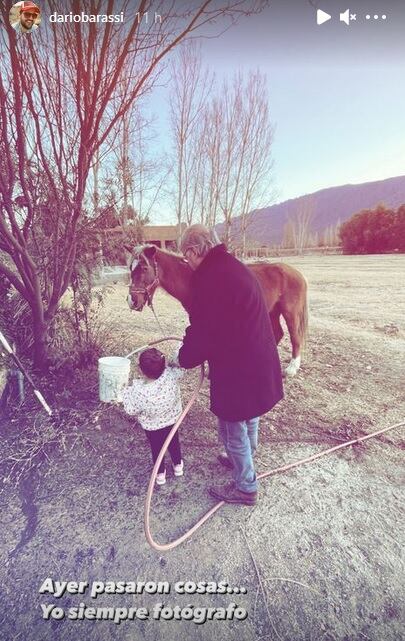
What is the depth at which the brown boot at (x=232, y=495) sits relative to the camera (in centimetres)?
236

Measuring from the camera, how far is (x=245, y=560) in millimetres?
1964

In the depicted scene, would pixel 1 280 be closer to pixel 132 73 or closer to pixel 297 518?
pixel 132 73

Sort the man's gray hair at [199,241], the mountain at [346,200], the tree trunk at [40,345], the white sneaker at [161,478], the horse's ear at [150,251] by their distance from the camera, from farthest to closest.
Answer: the mountain at [346,200] → the tree trunk at [40,345] → the horse's ear at [150,251] → the white sneaker at [161,478] → the man's gray hair at [199,241]

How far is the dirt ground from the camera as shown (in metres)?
1.66

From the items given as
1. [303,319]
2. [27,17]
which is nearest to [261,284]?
[303,319]

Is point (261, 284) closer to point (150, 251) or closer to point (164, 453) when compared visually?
point (150, 251)

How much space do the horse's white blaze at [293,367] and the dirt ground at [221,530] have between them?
705 mm

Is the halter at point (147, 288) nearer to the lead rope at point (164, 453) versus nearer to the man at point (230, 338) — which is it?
the lead rope at point (164, 453)

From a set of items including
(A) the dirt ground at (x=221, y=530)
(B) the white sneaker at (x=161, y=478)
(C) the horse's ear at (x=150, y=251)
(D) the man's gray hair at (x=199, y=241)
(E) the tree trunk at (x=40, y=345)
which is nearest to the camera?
(A) the dirt ground at (x=221, y=530)

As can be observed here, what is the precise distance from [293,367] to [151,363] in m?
2.93

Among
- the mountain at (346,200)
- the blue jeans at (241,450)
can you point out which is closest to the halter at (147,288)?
the blue jeans at (241,450)

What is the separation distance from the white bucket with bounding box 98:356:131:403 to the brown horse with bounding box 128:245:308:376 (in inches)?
29.2

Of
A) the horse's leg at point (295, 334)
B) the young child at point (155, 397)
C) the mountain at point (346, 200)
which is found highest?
the mountain at point (346, 200)

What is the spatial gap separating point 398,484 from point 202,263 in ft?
7.51
